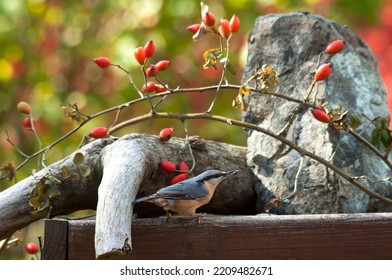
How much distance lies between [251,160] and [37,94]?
3.03 metres

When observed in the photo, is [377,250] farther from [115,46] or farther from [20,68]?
[20,68]

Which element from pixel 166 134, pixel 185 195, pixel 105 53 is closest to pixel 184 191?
pixel 185 195

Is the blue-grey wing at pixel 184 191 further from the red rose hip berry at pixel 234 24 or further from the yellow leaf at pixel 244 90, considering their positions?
the red rose hip berry at pixel 234 24

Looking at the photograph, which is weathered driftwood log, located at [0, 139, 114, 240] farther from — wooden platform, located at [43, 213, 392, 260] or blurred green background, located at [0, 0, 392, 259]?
blurred green background, located at [0, 0, 392, 259]

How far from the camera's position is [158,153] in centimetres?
240

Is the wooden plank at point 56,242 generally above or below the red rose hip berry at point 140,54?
below

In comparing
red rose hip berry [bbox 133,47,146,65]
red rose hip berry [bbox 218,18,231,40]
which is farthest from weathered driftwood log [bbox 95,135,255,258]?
red rose hip berry [bbox 218,18,231,40]

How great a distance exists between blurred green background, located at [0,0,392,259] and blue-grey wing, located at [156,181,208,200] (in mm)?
2753

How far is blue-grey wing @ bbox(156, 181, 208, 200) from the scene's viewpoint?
6.90 ft

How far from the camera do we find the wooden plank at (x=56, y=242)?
207 cm

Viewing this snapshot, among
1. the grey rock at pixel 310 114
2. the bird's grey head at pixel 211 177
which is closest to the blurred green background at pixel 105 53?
the grey rock at pixel 310 114

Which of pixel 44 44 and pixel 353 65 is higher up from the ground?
pixel 44 44

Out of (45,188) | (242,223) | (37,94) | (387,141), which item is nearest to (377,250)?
(242,223)

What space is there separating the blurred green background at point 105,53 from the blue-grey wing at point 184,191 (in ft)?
9.03
